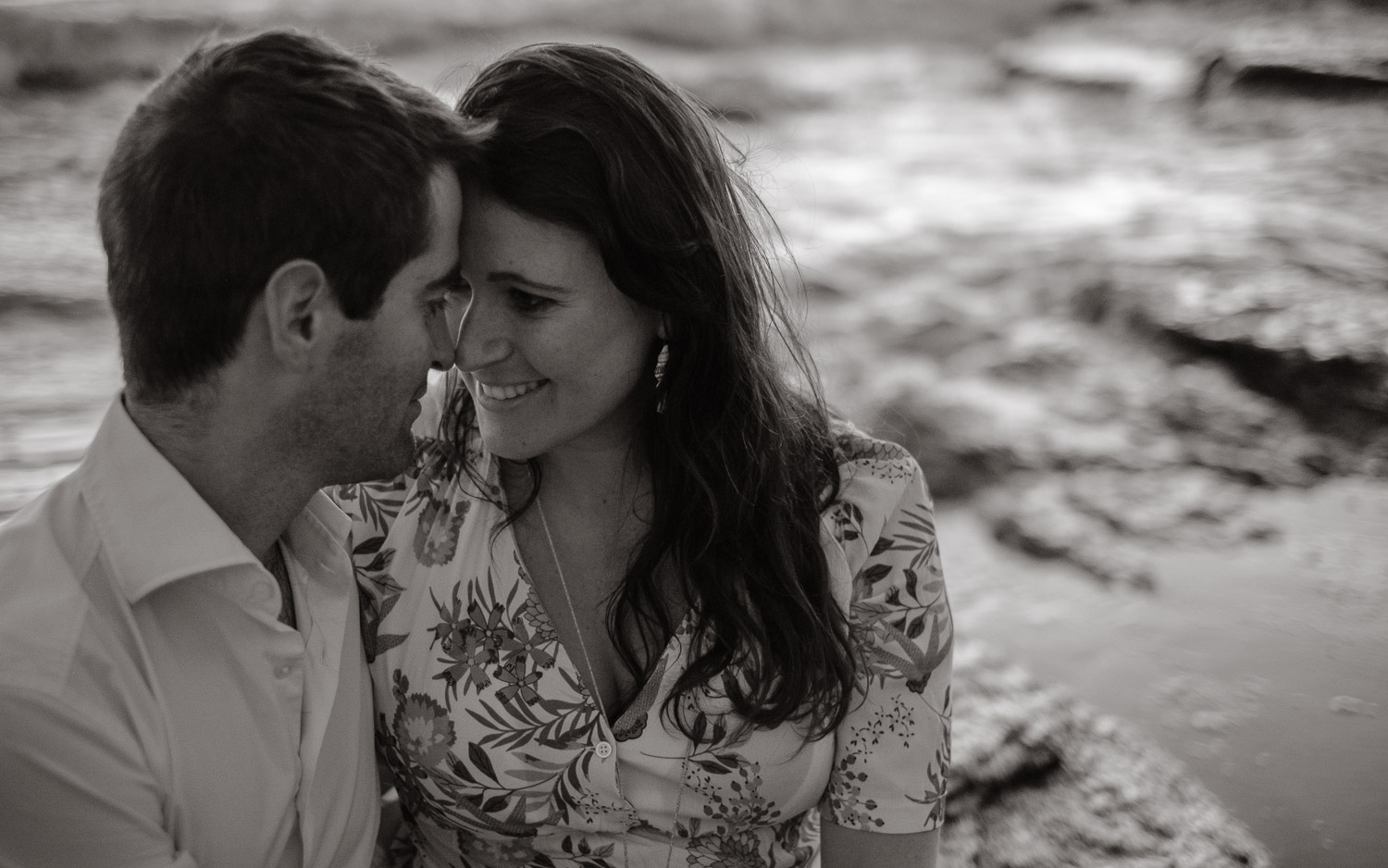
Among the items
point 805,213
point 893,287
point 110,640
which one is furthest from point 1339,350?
point 110,640

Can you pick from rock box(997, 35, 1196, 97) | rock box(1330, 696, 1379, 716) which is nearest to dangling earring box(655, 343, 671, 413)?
rock box(1330, 696, 1379, 716)

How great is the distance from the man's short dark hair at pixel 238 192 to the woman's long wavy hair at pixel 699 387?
20 centimetres

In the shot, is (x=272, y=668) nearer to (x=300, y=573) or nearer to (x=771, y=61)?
(x=300, y=573)

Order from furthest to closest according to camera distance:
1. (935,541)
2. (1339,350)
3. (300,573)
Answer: (1339,350) < (935,541) < (300,573)

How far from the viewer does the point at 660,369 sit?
5.73 ft

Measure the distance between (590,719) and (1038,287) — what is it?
3.76 m

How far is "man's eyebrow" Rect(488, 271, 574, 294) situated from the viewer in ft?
4.99

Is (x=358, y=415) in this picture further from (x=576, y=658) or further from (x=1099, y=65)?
(x=1099, y=65)

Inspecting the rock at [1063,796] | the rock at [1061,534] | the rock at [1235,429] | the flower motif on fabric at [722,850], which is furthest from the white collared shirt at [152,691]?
the rock at [1235,429]

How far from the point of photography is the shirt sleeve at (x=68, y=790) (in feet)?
3.79

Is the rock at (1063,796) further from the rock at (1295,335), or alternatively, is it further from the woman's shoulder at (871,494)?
the rock at (1295,335)

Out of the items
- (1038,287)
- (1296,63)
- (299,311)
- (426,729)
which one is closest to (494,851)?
(426,729)

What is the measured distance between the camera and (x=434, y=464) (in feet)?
5.65

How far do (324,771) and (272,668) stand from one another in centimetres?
15
